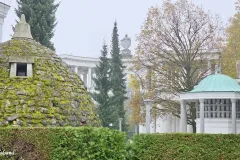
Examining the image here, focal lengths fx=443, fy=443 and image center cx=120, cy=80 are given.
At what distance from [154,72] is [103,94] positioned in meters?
14.6

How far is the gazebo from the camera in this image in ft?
75.1

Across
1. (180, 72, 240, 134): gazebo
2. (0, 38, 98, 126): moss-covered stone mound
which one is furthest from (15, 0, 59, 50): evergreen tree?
(0, 38, 98, 126): moss-covered stone mound

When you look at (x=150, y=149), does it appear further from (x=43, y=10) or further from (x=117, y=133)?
(x=43, y=10)

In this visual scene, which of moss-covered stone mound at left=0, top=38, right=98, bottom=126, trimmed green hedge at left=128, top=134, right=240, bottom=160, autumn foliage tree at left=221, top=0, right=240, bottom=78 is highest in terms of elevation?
autumn foliage tree at left=221, top=0, right=240, bottom=78

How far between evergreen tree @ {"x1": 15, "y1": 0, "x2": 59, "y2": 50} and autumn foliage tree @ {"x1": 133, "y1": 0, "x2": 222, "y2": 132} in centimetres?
669

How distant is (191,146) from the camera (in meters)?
12.8

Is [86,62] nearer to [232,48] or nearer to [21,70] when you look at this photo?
[232,48]

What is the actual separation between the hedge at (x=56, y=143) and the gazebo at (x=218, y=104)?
11.7 meters

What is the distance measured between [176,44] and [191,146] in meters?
19.1

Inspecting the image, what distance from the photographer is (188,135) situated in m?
12.9

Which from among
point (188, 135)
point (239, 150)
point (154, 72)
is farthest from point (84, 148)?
point (154, 72)

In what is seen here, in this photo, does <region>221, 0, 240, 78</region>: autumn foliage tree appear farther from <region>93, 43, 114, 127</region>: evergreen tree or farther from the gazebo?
<region>93, 43, 114, 127</region>: evergreen tree

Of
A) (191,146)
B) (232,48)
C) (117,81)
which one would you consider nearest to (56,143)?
(191,146)

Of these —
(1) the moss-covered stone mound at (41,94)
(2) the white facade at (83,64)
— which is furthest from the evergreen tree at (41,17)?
(2) the white facade at (83,64)
